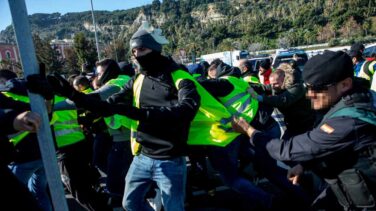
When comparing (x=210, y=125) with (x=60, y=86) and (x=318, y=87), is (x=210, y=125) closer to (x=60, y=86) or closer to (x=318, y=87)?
(x=318, y=87)

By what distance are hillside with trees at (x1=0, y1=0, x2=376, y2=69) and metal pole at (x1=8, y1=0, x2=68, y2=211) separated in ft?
1.20

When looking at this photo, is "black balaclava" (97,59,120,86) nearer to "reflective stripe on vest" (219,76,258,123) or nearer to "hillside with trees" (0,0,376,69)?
"reflective stripe on vest" (219,76,258,123)

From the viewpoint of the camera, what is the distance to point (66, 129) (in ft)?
11.4

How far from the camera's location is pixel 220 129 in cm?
298

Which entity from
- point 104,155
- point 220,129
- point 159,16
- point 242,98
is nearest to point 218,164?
point 220,129

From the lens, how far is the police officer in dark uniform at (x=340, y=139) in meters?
1.85

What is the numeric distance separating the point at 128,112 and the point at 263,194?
6.41 ft

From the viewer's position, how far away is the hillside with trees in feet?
187

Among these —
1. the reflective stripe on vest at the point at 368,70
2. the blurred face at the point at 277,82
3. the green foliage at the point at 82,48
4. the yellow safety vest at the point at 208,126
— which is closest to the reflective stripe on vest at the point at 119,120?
the yellow safety vest at the point at 208,126

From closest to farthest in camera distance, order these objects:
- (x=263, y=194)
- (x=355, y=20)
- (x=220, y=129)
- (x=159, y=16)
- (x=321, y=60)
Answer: (x=321, y=60), (x=220, y=129), (x=263, y=194), (x=355, y=20), (x=159, y=16)

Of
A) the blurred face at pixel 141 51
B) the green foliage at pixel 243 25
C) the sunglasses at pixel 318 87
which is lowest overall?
the green foliage at pixel 243 25

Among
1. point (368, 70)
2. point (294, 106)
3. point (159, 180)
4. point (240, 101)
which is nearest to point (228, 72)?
point (240, 101)

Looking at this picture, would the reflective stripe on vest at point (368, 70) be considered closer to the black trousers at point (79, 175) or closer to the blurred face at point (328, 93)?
the blurred face at point (328, 93)

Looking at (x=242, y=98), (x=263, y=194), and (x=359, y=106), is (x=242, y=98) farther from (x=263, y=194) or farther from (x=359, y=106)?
(x=359, y=106)
